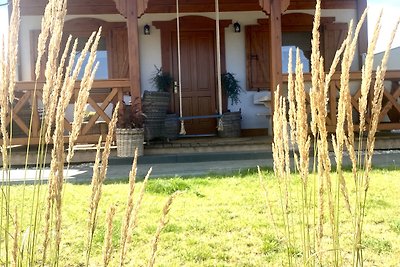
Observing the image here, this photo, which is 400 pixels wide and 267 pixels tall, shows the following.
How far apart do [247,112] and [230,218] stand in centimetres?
565

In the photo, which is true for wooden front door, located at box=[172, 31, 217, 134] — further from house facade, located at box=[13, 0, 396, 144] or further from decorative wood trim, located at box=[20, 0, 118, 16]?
decorative wood trim, located at box=[20, 0, 118, 16]

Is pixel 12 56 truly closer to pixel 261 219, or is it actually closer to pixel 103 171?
pixel 103 171

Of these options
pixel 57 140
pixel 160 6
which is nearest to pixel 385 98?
pixel 160 6

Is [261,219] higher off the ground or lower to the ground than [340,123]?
lower

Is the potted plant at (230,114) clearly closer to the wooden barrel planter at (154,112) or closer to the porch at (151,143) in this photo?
the porch at (151,143)

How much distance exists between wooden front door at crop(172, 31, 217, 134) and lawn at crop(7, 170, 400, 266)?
4.52 metres

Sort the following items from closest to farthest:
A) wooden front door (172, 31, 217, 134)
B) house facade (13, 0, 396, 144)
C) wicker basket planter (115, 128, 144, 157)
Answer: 1. wicker basket planter (115, 128, 144, 157)
2. house facade (13, 0, 396, 144)
3. wooden front door (172, 31, 217, 134)

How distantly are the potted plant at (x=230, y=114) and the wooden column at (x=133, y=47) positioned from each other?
173 cm

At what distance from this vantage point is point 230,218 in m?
3.08

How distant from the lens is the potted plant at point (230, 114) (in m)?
7.52

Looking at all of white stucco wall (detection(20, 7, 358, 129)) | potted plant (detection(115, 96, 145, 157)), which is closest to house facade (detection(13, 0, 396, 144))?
white stucco wall (detection(20, 7, 358, 129))

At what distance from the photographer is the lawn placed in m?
2.33

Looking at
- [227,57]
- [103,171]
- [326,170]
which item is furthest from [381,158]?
[103,171]

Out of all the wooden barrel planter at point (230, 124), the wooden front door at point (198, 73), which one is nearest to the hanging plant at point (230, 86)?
the wooden front door at point (198, 73)
